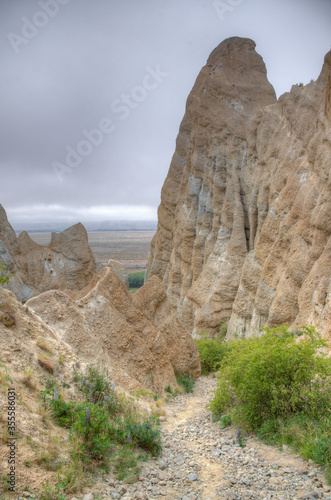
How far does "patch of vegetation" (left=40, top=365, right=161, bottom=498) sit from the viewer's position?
5.24 meters

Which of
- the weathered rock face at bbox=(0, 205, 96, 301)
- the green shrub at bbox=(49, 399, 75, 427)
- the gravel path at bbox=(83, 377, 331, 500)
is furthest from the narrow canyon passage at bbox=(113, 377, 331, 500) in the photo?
the weathered rock face at bbox=(0, 205, 96, 301)

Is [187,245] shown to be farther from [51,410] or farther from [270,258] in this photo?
[51,410]

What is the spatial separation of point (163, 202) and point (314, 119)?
21.7 m

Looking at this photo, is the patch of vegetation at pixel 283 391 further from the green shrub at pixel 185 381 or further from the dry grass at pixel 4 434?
the dry grass at pixel 4 434

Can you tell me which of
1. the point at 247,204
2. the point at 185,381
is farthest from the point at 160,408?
the point at 247,204

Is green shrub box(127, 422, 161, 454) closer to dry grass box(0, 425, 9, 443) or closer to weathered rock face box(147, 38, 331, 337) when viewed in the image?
dry grass box(0, 425, 9, 443)

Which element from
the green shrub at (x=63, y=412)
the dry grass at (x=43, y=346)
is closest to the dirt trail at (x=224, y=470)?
the green shrub at (x=63, y=412)

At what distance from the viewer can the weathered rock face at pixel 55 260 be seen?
1272 inches

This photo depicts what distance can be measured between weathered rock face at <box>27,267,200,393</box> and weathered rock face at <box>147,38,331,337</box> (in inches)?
192

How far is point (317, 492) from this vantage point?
532 centimetres


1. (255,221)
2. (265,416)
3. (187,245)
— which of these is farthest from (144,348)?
(187,245)

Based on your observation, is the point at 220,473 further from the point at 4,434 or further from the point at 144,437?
the point at 4,434

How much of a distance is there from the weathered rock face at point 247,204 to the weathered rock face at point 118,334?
16.0 feet

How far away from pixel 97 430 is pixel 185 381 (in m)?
6.78
